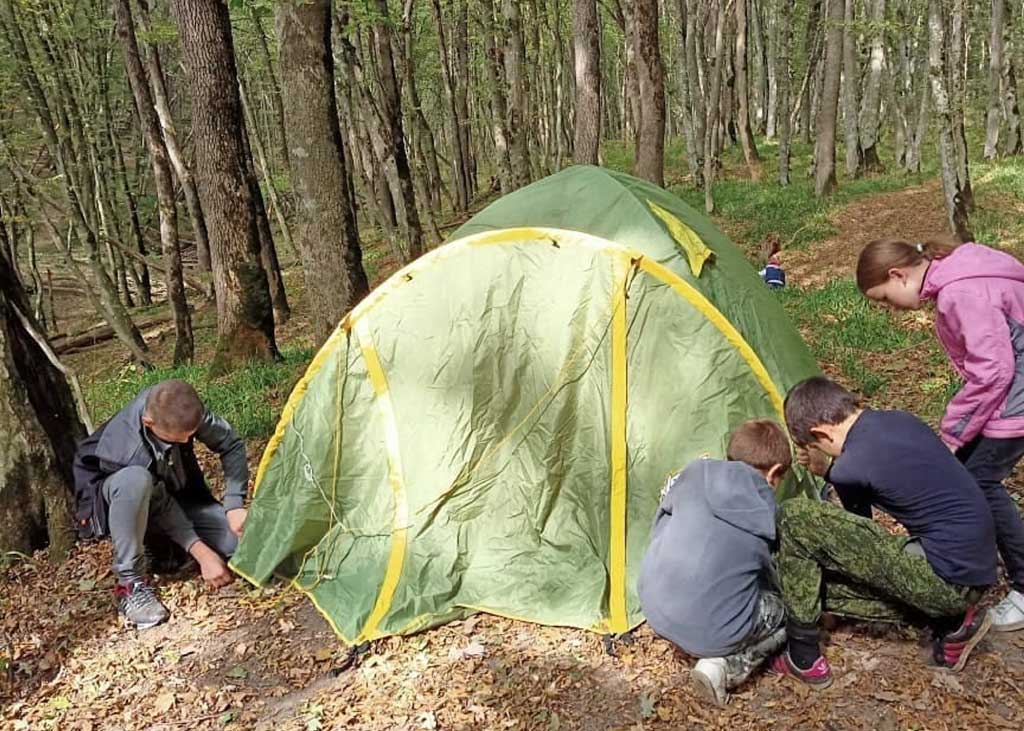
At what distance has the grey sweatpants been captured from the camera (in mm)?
3795

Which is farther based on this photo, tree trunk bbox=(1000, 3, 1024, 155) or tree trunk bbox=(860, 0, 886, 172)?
tree trunk bbox=(1000, 3, 1024, 155)

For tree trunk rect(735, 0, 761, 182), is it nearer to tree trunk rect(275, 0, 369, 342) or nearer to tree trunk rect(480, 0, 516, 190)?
tree trunk rect(480, 0, 516, 190)

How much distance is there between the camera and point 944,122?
26.2ft

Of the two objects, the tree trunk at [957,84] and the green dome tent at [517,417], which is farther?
the tree trunk at [957,84]

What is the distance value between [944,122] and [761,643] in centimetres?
725

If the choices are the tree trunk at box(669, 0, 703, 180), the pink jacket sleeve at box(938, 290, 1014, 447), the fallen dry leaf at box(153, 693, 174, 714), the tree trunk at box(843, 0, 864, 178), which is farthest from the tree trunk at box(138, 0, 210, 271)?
the tree trunk at box(843, 0, 864, 178)

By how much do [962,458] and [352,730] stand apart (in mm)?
2843

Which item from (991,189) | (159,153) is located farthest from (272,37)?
(991,189)

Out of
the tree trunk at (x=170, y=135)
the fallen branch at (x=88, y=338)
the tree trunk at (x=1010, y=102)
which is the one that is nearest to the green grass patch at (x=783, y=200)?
the tree trunk at (x=1010, y=102)

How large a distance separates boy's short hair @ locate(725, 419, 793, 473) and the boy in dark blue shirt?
87 millimetres

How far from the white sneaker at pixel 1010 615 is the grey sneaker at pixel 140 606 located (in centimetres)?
401

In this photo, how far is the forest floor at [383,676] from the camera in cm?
297

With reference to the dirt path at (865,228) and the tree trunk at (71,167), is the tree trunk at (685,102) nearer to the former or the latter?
the dirt path at (865,228)

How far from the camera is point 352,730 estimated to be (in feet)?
10.1
